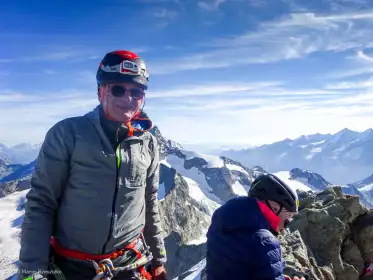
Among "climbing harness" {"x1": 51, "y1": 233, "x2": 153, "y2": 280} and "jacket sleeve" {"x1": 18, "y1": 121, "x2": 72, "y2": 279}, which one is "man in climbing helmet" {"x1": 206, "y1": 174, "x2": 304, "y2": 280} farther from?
"jacket sleeve" {"x1": 18, "y1": 121, "x2": 72, "y2": 279}

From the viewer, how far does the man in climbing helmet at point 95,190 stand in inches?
220

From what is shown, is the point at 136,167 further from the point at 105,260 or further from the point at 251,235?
the point at 251,235

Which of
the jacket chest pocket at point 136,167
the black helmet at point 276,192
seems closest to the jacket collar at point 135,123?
the jacket chest pocket at point 136,167

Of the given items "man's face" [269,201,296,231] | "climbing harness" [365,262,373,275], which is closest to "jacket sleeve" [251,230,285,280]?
"man's face" [269,201,296,231]

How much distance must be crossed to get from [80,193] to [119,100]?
1583 millimetres

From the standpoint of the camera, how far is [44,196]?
5.62m

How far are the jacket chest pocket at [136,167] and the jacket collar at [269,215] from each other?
2156 millimetres

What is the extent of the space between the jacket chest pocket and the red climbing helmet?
43.3 inches

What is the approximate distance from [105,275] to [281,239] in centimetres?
991

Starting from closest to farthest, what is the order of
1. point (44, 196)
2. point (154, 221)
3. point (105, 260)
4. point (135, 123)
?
point (44, 196), point (105, 260), point (135, 123), point (154, 221)

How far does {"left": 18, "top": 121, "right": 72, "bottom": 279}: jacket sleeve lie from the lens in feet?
18.0

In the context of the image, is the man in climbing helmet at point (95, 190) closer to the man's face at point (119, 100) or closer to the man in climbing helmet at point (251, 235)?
the man's face at point (119, 100)

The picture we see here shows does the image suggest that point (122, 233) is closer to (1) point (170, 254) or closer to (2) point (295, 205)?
(2) point (295, 205)

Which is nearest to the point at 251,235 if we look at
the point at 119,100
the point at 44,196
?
→ the point at 119,100
